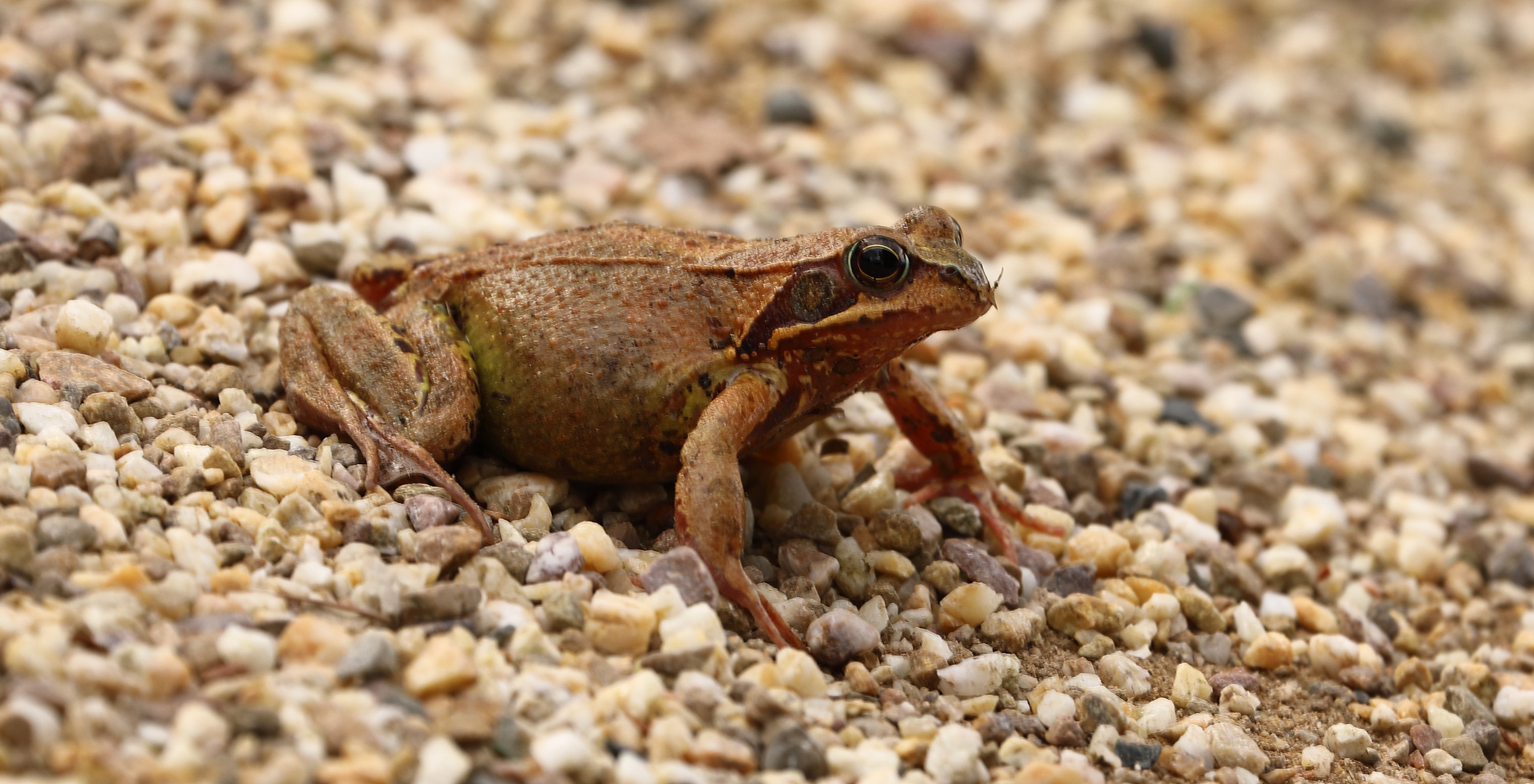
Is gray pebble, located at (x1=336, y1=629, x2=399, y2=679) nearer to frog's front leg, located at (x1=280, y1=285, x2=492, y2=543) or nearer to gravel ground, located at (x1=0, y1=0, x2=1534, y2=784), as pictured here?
gravel ground, located at (x1=0, y1=0, x2=1534, y2=784)

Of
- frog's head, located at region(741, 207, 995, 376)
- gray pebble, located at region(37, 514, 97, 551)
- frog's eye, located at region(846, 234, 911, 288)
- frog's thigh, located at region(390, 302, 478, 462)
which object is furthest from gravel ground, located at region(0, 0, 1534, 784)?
frog's eye, located at region(846, 234, 911, 288)

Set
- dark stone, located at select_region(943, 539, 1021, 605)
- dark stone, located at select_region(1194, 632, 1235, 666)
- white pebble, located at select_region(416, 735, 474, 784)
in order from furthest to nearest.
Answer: dark stone, located at select_region(1194, 632, 1235, 666) < dark stone, located at select_region(943, 539, 1021, 605) < white pebble, located at select_region(416, 735, 474, 784)

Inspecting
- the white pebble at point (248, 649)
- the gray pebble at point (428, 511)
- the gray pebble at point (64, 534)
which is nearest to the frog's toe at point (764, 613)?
the gray pebble at point (428, 511)

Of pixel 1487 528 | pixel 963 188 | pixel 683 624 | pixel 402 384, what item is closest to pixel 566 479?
pixel 402 384

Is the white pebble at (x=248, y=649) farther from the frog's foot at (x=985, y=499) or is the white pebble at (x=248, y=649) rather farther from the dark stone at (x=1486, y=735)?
the dark stone at (x=1486, y=735)

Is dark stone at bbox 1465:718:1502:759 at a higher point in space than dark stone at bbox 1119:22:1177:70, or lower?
lower

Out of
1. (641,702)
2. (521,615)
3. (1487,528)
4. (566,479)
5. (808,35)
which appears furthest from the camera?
(808,35)

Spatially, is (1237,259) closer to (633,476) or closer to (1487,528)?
(1487,528)
